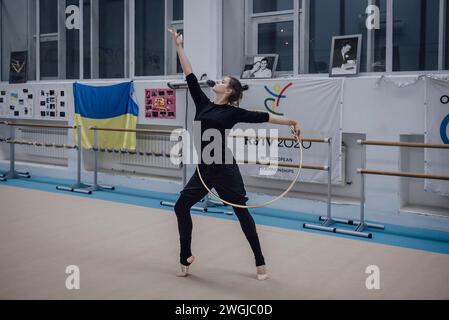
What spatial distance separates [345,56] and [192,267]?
3.71 m

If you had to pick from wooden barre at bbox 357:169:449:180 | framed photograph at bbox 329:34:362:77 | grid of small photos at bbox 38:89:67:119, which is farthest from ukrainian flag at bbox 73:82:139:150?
wooden barre at bbox 357:169:449:180

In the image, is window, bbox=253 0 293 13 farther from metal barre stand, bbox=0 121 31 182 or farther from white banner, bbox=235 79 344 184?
metal barre stand, bbox=0 121 31 182

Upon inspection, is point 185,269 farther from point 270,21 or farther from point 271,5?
point 271,5

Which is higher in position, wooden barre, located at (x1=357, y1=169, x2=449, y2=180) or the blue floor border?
wooden barre, located at (x1=357, y1=169, x2=449, y2=180)

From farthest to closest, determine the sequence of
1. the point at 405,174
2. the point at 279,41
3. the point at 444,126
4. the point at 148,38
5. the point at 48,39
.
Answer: the point at 48,39 < the point at 148,38 < the point at 279,41 < the point at 444,126 < the point at 405,174

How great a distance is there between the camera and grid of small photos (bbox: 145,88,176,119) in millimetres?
7867

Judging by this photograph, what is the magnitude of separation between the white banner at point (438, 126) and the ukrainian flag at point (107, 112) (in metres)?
4.61

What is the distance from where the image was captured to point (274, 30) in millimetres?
7566

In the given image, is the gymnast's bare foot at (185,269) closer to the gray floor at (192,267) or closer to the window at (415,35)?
the gray floor at (192,267)

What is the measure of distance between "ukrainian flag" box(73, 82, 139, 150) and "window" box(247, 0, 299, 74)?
223cm

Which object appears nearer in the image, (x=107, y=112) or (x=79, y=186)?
(x=79, y=186)

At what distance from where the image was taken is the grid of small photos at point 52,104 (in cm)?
937

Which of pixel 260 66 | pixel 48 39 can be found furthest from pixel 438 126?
pixel 48 39
